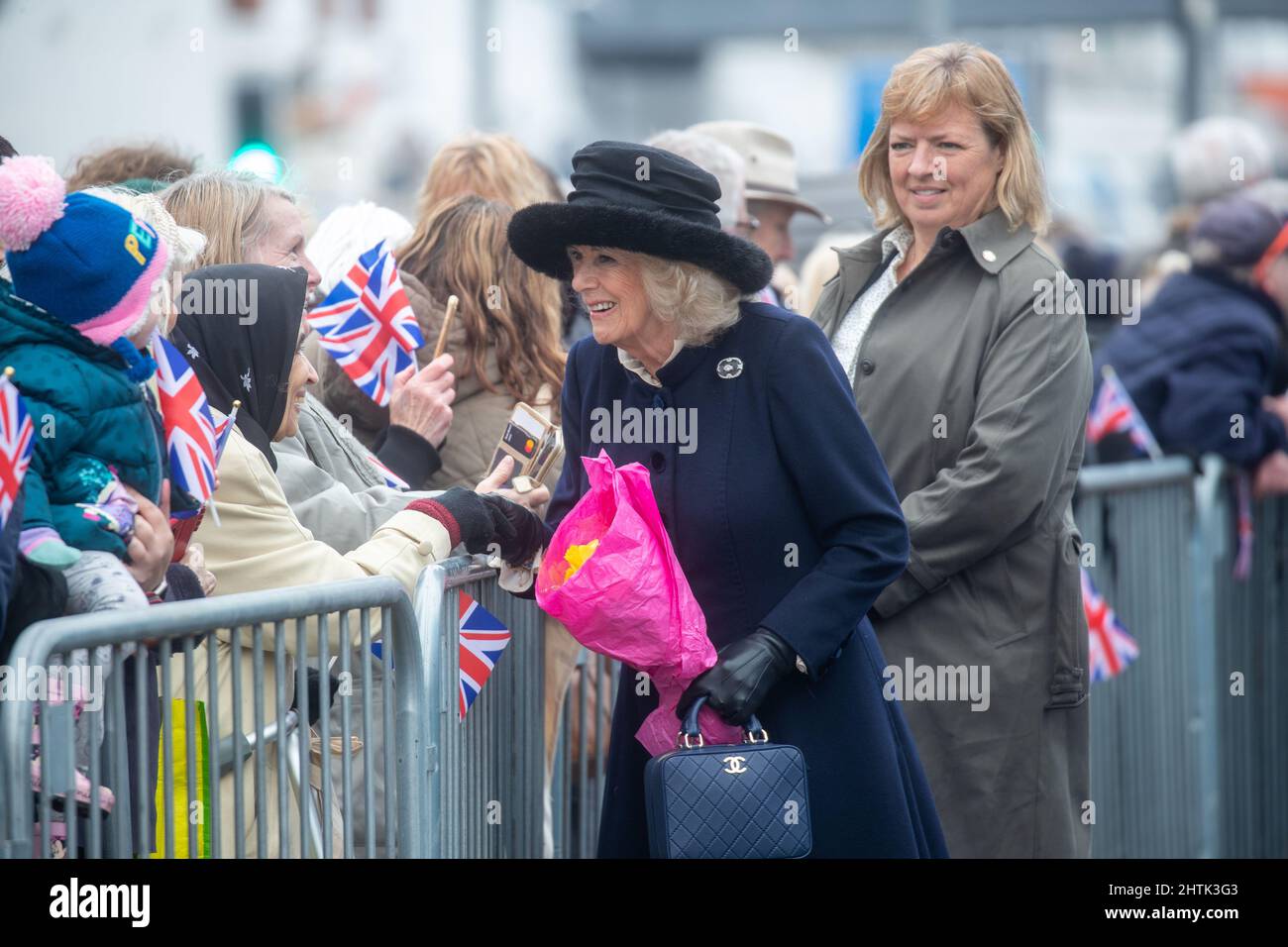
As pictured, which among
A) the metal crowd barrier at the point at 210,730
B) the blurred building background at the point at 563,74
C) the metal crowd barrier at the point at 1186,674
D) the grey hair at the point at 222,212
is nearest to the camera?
the metal crowd barrier at the point at 210,730

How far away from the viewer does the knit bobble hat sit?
111 inches

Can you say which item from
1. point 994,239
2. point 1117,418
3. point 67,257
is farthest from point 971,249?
point 1117,418

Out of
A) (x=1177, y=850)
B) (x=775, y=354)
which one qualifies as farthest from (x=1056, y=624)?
(x=1177, y=850)

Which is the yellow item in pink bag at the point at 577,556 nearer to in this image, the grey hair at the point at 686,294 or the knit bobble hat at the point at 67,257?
the grey hair at the point at 686,294

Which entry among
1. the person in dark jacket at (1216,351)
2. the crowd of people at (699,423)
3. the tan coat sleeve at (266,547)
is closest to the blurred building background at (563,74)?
the person in dark jacket at (1216,351)

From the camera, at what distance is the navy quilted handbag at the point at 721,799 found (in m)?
3.17

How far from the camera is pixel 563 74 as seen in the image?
4200 cm

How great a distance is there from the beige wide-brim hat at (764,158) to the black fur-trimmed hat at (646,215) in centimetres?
260

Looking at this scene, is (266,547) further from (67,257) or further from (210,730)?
(67,257)

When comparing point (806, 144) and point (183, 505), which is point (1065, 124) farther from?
point (183, 505)

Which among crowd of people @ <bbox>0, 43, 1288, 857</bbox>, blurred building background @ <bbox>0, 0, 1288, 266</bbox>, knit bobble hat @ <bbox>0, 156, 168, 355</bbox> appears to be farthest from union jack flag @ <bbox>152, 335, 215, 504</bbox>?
blurred building background @ <bbox>0, 0, 1288, 266</bbox>

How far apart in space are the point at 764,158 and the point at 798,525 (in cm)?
297

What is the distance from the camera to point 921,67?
4.21 metres

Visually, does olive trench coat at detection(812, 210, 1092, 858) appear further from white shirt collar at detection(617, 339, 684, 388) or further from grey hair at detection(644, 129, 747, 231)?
grey hair at detection(644, 129, 747, 231)
